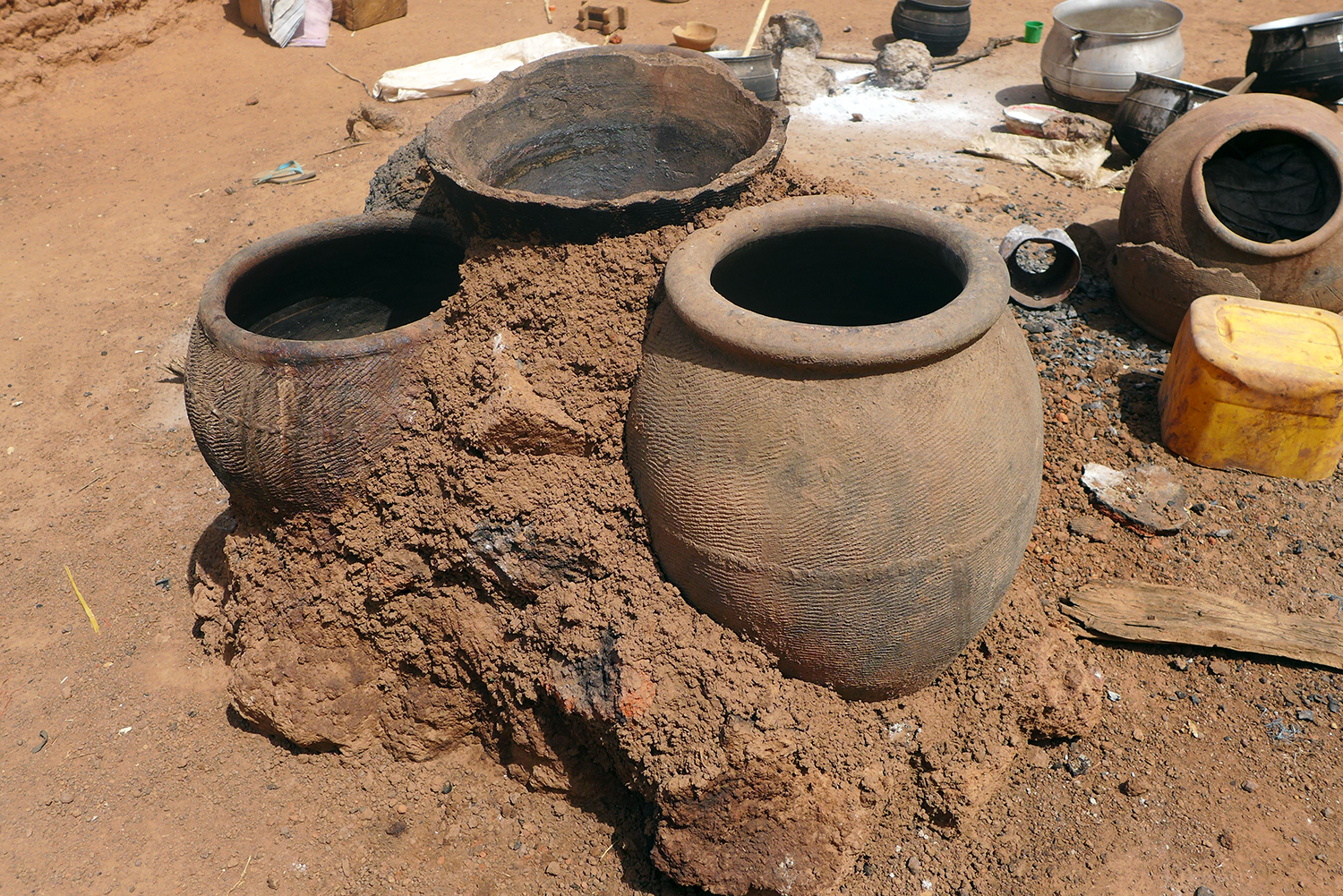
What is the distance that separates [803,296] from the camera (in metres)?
2.95

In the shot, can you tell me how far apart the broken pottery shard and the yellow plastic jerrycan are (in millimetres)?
235

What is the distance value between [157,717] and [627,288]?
2210 mm

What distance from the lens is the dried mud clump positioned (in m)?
2.37

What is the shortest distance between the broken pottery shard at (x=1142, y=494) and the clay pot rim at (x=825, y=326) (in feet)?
4.92

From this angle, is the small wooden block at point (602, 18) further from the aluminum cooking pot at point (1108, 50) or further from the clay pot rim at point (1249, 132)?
the clay pot rim at point (1249, 132)

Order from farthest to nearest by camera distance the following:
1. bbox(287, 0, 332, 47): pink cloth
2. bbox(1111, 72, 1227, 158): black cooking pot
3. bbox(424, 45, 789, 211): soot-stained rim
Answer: bbox(287, 0, 332, 47): pink cloth → bbox(1111, 72, 1227, 158): black cooking pot → bbox(424, 45, 789, 211): soot-stained rim

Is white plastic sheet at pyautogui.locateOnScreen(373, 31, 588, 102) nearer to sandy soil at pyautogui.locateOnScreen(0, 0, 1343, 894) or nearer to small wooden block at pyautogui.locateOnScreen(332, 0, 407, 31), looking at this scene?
small wooden block at pyautogui.locateOnScreen(332, 0, 407, 31)

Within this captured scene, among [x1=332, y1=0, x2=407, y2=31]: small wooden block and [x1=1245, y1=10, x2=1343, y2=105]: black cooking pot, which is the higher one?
[x1=1245, y1=10, x2=1343, y2=105]: black cooking pot

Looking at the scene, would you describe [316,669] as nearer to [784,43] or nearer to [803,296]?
[803,296]

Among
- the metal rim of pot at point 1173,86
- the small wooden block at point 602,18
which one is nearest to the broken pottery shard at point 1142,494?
the metal rim of pot at point 1173,86

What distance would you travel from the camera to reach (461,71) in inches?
309

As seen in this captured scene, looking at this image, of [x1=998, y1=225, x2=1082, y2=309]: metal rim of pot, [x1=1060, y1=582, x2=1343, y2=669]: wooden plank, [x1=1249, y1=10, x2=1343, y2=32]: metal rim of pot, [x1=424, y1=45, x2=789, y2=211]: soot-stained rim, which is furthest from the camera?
[x1=1249, y1=10, x2=1343, y2=32]: metal rim of pot

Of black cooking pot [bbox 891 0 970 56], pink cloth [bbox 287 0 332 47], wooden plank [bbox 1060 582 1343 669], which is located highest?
black cooking pot [bbox 891 0 970 56]

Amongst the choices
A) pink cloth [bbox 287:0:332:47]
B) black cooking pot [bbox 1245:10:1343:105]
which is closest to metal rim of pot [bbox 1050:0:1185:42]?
black cooking pot [bbox 1245:10:1343:105]
